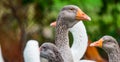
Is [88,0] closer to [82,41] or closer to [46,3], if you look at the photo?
[46,3]

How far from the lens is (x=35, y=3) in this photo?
30.6 ft

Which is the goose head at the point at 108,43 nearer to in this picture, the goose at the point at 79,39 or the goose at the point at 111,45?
the goose at the point at 111,45

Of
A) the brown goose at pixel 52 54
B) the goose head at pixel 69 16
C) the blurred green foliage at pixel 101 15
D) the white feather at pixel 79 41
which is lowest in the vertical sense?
the brown goose at pixel 52 54

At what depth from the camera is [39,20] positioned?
9.39 metres

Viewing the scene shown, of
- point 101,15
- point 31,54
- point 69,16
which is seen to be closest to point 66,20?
point 69,16

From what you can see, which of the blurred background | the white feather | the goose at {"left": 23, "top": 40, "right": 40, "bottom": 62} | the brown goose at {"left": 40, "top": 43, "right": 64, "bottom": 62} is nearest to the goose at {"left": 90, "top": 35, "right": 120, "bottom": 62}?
the white feather

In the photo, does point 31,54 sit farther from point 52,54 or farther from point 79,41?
point 79,41

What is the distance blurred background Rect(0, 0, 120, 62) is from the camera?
8578 mm

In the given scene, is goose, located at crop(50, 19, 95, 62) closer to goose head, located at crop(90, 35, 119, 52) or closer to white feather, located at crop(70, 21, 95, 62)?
white feather, located at crop(70, 21, 95, 62)

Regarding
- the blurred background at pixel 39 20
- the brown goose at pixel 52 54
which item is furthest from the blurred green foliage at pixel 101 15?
the brown goose at pixel 52 54

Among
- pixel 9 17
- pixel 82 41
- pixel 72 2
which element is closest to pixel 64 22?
pixel 82 41

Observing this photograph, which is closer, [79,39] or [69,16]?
[69,16]

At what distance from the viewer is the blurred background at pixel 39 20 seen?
8578 mm

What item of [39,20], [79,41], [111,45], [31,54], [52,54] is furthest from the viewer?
[39,20]
